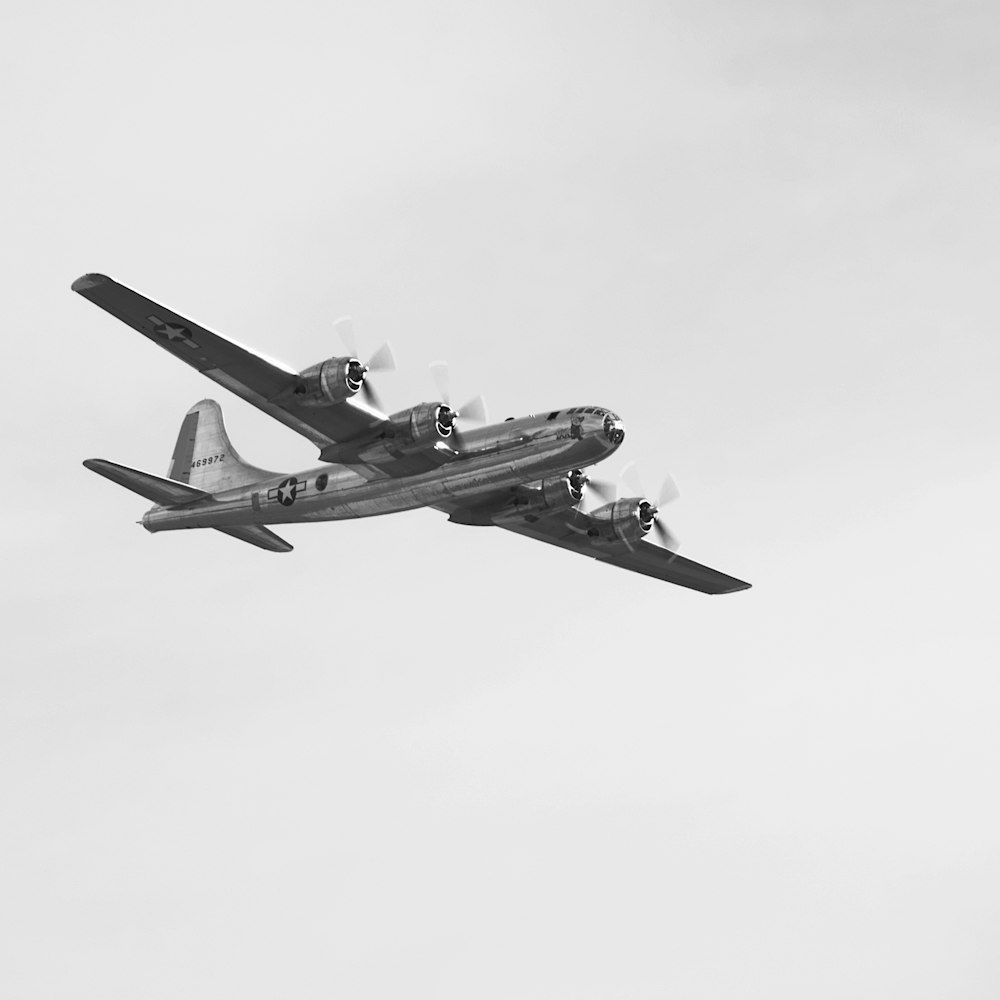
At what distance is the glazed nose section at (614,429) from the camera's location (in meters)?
49.6

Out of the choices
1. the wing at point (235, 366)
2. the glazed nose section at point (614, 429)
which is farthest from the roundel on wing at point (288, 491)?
the glazed nose section at point (614, 429)

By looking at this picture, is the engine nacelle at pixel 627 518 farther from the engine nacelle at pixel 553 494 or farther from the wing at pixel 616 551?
the engine nacelle at pixel 553 494

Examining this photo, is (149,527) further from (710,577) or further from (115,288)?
(710,577)

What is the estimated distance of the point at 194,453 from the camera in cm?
6400

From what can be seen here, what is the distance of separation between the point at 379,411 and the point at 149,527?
42.8ft

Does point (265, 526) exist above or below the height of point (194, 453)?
below

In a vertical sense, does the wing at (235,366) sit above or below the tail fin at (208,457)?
below

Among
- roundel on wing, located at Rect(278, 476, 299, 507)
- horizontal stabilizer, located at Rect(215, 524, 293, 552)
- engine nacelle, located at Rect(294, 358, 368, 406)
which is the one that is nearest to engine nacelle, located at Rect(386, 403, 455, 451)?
engine nacelle, located at Rect(294, 358, 368, 406)

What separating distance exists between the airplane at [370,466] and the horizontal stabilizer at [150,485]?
0.04 metres

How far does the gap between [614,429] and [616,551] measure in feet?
39.6

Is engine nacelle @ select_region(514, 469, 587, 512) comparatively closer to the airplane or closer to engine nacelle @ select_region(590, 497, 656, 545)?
the airplane

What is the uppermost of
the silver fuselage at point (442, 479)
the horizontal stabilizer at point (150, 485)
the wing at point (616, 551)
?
the horizontal stabilizer at point (150, 485)

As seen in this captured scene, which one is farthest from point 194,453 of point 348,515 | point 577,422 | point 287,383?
point 577,422

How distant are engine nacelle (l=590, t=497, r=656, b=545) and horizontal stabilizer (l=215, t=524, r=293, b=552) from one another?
11519 millimetres
